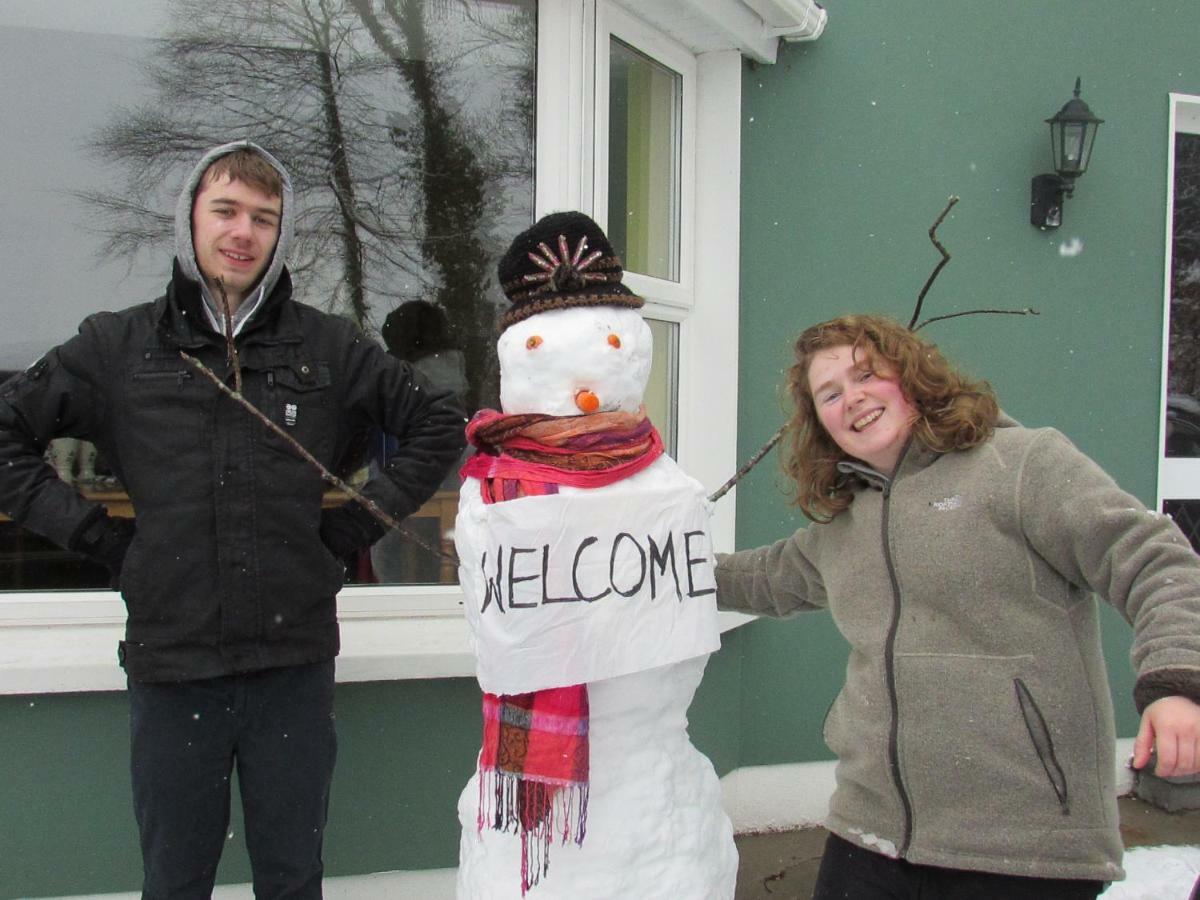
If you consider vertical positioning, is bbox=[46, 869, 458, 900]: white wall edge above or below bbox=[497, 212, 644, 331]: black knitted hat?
below

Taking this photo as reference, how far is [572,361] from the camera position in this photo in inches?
78.8

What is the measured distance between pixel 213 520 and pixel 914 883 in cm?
159

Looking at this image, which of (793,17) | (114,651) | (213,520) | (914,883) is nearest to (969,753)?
(914,883)

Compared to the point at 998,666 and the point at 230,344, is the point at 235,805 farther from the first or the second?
the point at 998,666

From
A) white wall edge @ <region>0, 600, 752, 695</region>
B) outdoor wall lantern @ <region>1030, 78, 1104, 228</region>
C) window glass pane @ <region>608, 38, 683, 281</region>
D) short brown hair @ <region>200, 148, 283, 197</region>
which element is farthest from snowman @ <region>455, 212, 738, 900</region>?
outdoor wall lantern @ <region>1030, 78, 1104, 228</region>

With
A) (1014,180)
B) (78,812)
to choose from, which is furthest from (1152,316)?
(78,812)

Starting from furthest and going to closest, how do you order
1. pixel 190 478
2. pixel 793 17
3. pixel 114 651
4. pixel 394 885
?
pixel 793 17 → pixel 394 885 → pixel 114 651 → pixel 190 478

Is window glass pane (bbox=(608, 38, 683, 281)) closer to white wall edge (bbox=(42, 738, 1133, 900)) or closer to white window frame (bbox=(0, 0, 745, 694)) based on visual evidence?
white window frame (bbox=(0, 0, 745, 694))

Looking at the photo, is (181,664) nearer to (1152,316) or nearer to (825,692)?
(825,692)

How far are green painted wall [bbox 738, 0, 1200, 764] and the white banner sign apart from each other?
1.61 metres

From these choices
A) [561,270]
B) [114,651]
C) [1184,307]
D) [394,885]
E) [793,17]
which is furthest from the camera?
[1184,307]

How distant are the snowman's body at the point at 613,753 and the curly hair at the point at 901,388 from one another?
0.25 meters

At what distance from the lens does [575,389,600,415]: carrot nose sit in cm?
199

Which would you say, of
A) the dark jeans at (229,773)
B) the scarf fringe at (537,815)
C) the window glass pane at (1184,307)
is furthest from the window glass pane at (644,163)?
the window glass pane at (1184,307)
